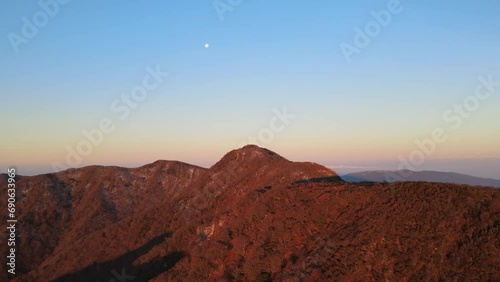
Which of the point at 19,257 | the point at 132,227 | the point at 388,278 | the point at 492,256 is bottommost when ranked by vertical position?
the point at 19,257

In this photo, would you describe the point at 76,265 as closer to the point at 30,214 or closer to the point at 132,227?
the point at 132,227

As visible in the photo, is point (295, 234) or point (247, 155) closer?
point (295, 234)

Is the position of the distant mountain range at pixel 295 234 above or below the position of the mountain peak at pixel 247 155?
below

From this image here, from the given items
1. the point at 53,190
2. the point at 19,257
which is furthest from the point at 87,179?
the point at 19,257

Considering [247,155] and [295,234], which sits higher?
[247,155]

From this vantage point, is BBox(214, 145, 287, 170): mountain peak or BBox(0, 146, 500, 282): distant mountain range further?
BBox(214, 145, 287, 170): mountain peak

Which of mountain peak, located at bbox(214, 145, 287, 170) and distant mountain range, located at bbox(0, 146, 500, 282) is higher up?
mountain peak, located at bbox(214, 145, 287, 170)

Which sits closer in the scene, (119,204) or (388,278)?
(388,278)

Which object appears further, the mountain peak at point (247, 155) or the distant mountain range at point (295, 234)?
the mountain peak at point (247, 155)
